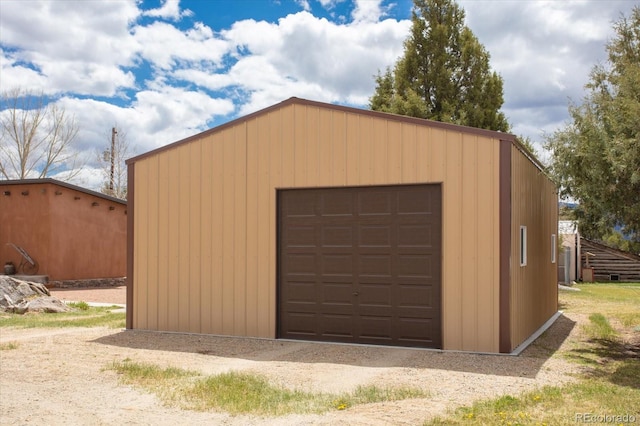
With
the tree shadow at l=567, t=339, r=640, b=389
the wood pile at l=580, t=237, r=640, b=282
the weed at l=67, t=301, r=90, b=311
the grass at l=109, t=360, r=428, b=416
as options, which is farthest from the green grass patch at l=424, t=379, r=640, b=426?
the wood pile at l=580, t=237, r=640, b=282

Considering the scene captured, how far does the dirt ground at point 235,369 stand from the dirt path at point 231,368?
0.01m

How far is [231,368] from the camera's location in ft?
27.3

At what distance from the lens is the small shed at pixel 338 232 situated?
375 inches

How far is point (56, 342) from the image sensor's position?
1022 centimetres

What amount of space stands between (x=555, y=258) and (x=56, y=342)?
1116 cm

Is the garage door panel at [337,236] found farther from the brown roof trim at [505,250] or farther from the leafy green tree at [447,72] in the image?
the leafy green tree at [447,72]

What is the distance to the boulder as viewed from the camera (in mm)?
14203

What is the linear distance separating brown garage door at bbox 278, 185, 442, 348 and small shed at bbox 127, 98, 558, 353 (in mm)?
19

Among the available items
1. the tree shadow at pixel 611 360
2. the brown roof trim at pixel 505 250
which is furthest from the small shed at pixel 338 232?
the tree shadow at pixel 611 360

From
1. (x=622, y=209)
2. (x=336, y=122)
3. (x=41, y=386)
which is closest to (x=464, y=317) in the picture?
(x=622, y=209)

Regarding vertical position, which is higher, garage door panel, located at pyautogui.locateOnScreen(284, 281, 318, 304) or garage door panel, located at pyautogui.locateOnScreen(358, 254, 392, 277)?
garage door panel, located at pyautogui.locateOnScreen(358, 254, 392, 277)

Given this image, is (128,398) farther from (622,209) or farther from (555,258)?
(555,258)

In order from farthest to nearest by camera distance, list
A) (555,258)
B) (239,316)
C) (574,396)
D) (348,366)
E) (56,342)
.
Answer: (555,258)
(239,316)
(56,342)
(348,366)
(574,396)

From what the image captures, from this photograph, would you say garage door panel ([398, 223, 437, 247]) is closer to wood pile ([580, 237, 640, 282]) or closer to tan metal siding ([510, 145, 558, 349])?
tan metal siding ([510, 145, 558, 349])
